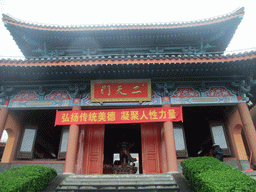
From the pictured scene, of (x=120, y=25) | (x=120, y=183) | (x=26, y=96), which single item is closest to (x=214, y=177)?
(x=120, y=183)

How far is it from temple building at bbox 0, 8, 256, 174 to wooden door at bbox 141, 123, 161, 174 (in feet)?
0.13

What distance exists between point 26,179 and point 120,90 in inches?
182

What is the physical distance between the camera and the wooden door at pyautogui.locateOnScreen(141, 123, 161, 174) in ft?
27.3

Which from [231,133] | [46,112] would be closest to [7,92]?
[46,112]

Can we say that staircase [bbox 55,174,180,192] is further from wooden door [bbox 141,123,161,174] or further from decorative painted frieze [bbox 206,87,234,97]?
decorative painted frieze [bbox 206,87,234,97]

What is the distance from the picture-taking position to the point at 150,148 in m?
8.68

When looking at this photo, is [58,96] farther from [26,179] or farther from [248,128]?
[248,128]

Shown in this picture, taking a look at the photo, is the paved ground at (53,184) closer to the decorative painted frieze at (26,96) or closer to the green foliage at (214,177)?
the decorative painted frieze at (26,96)

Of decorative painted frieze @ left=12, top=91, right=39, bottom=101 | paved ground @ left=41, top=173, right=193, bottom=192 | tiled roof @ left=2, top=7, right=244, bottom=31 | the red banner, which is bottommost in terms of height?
paved ground @ left=41, top=173, right=193, bottom=192

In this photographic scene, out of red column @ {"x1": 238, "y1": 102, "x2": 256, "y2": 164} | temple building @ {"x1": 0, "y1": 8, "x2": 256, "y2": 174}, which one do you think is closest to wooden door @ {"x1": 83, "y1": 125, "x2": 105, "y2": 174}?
temple building @ {"x1": 0, "y1": 8, "x2": 256, "y2": 174}

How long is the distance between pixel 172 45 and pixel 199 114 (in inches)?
149

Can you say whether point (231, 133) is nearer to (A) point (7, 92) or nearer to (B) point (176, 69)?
(B) point (176, 69)

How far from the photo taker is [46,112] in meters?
9.70

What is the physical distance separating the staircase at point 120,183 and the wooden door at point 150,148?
7.89 feet
